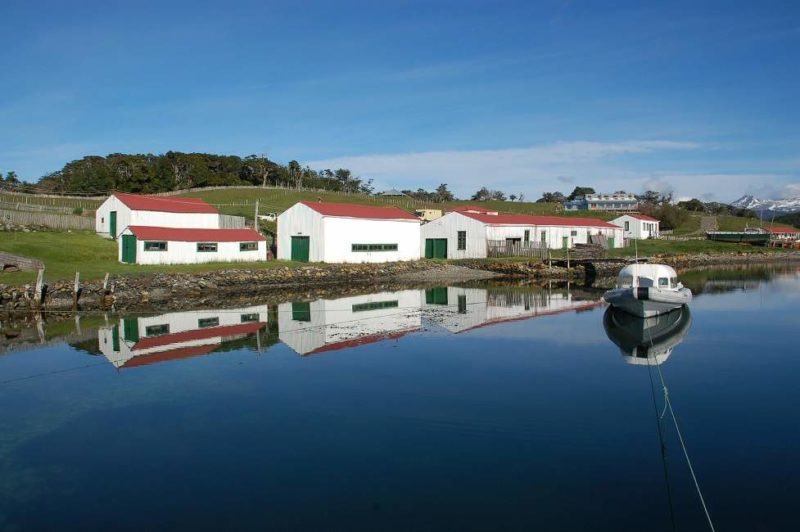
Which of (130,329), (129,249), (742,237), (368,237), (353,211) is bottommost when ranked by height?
(130,329)

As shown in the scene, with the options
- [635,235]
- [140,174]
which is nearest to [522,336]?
[635,235]

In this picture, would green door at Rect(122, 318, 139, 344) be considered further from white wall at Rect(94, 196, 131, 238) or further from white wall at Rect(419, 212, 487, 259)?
white wall at Rect(419, 212, 487, 259)

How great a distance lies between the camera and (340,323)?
985 inches

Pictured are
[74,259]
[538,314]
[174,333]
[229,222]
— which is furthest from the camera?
[229,222]

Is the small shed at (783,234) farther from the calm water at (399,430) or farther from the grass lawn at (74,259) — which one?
→ the calm water at (399,430)

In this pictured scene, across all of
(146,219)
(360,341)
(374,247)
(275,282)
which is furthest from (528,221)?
(360,341)

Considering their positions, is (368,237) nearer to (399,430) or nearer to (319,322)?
(319,322)

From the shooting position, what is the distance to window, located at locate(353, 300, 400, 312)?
29734 mm

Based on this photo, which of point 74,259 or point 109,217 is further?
point 109,217

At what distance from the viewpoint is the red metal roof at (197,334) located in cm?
2069

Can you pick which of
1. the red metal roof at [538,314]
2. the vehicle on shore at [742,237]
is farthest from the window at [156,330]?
the vehicle on shore at [742,237]

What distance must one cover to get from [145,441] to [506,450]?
6383 millimetres

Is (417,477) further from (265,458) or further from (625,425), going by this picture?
(625,425)

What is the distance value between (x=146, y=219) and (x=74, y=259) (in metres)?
6.70
